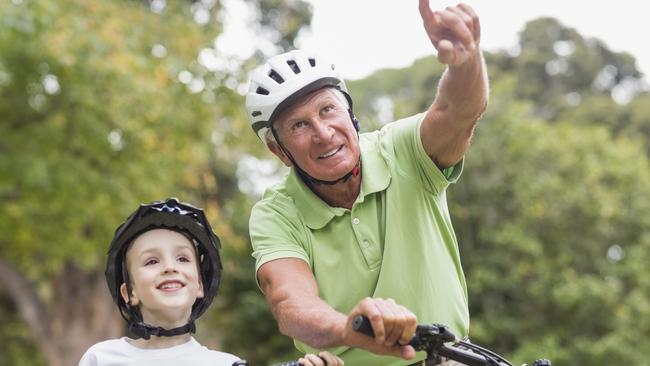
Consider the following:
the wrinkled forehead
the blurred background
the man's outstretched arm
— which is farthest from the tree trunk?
the man's outstretched arm

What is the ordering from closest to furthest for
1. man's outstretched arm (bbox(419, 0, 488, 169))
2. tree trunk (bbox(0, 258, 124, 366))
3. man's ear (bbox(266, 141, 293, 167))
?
1. man's outstretched arm (bbox(419, 0, 488, 169))
2. man's ear (bbox(266, 141, 293, 167))
3. tree trunk (bbox(0, 258, 124, 366))

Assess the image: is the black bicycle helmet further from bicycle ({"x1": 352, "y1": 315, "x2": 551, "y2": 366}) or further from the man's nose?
bicycle ({"x1": 352, "y1": 315, "x2": 551, "y2": 366})

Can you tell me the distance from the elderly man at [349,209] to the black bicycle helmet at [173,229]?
0.20 metres

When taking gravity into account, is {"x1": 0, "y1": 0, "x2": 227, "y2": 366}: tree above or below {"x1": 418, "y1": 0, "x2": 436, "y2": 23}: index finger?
above

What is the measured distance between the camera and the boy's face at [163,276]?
3.74 metres

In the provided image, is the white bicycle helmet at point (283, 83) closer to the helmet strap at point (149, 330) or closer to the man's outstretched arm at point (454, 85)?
the man's outstretched arm at point (454, 85)

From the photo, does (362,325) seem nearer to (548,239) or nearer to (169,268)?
(169,268)

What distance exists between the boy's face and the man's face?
574mm

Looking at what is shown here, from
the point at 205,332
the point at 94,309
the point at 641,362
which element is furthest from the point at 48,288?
the point at 641,362

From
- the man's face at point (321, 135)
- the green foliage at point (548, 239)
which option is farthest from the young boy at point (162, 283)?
the green foliage at point (548, 239)

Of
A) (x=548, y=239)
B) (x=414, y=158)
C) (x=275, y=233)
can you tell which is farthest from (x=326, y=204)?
(x=548, y=239)

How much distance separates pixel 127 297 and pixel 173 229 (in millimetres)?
327

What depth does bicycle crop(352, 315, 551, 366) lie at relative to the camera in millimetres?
2875

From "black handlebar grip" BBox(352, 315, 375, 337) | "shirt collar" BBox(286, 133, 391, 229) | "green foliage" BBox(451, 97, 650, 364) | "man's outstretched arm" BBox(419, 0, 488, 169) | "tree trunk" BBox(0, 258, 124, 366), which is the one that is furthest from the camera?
"green foliage" BBox(451, 97, 650, 364)
